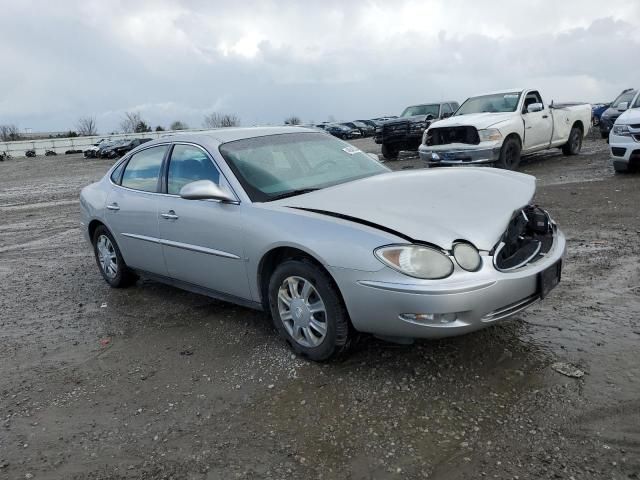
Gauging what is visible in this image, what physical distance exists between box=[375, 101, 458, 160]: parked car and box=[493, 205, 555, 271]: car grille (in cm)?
1318

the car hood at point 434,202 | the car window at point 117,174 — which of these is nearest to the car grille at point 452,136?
the car hood at point 434,202

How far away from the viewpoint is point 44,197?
54.2 ft

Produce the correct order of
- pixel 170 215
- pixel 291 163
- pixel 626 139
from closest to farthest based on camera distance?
pixel 291 163
pixel 170 215
pixel 626 139

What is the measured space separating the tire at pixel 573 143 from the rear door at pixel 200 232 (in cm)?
1262

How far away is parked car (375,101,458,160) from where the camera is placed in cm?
1692

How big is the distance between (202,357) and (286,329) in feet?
2.31

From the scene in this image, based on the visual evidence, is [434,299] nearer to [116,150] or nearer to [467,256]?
[467,256]

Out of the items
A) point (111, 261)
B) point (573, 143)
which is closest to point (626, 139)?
point (573, 143)

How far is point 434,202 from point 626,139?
8.28 meters

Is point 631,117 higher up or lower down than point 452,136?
higher up

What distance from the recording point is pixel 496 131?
11477 millimetres

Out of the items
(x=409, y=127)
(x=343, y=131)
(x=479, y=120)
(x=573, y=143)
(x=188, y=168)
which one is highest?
(x=479, y=120)

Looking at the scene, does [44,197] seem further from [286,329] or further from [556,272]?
[556,272]

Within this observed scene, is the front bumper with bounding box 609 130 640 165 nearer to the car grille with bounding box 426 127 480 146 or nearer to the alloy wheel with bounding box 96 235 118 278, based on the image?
the car grille with bounding box 426 127 480 146
